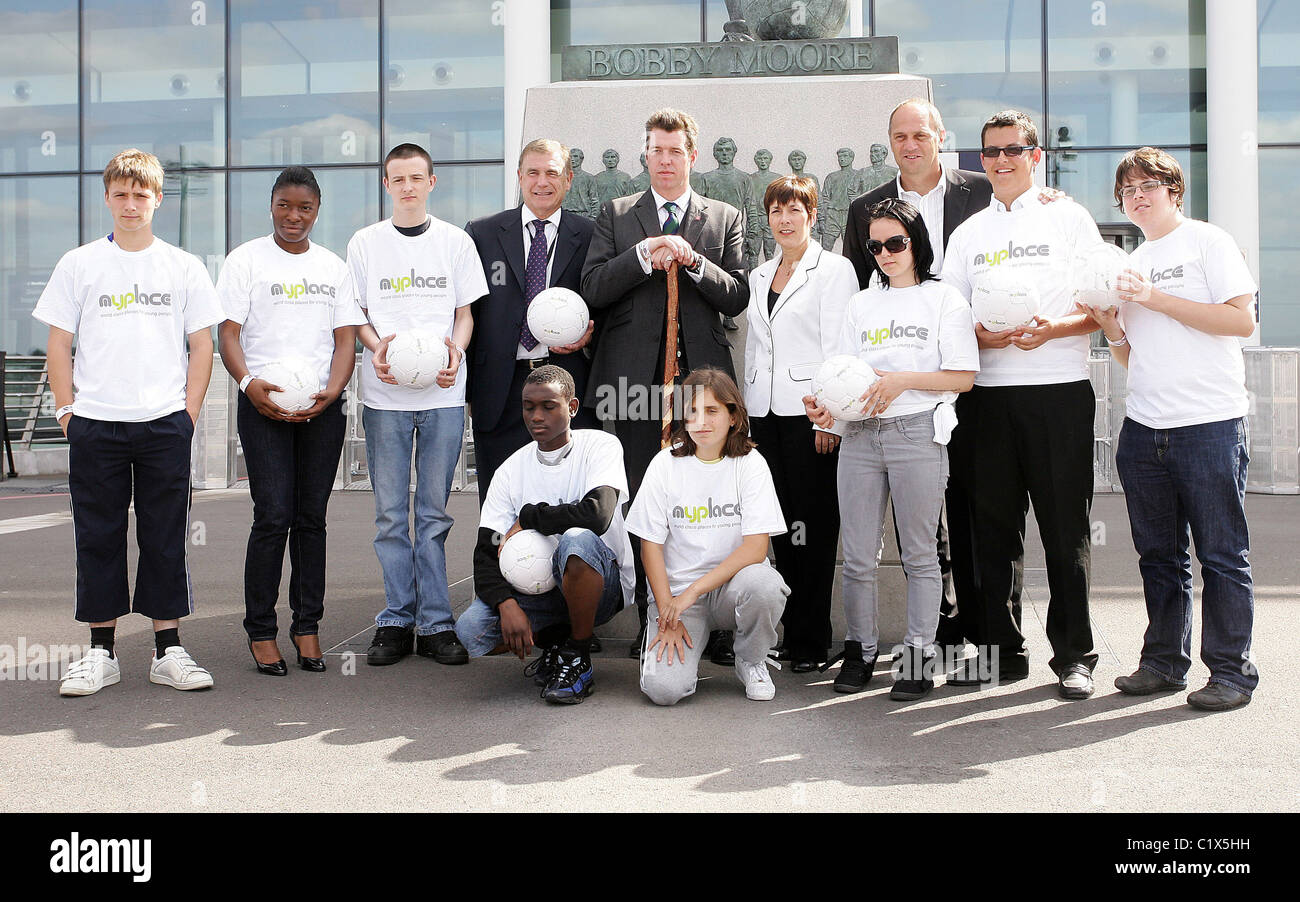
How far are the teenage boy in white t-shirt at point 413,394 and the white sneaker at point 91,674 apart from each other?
3.25 ft

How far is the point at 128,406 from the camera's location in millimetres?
4387

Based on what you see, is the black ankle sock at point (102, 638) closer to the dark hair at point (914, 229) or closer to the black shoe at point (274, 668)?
the black shoe at point (274, 668)

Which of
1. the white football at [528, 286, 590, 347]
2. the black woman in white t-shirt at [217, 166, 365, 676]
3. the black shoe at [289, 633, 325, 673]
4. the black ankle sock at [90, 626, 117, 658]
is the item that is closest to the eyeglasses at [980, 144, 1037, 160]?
the white football at [528, 286, 590, 347]

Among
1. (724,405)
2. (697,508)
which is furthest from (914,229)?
(697,508)

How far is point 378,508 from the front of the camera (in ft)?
16.5

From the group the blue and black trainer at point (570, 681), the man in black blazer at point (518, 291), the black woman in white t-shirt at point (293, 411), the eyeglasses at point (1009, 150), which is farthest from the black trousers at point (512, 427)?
the eyeglasses at point (1009, 150)

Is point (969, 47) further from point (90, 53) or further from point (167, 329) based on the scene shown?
point (167, 329)

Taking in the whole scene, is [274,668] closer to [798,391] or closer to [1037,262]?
[798,391]

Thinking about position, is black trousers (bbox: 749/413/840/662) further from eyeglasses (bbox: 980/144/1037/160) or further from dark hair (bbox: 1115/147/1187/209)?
dark hair (bbox: 1115/147/1187/209)

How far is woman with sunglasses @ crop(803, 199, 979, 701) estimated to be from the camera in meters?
4.20

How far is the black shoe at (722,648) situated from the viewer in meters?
4.88

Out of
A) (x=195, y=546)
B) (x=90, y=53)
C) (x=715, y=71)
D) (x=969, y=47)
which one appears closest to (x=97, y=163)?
(x=90, y=53)

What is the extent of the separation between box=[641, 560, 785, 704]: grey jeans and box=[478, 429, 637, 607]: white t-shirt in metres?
0.37

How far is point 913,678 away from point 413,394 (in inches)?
91.3
